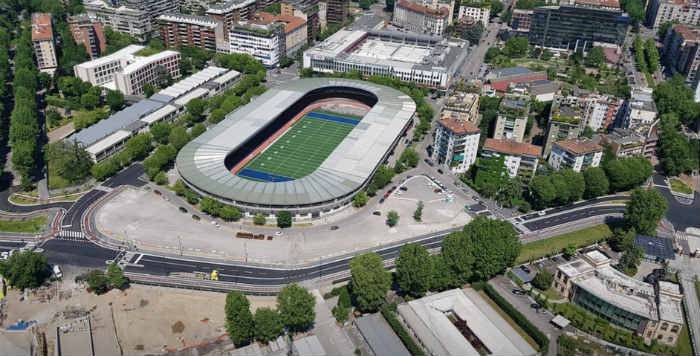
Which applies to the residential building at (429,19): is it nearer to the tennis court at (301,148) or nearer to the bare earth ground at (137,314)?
the tennis court at (301,148)

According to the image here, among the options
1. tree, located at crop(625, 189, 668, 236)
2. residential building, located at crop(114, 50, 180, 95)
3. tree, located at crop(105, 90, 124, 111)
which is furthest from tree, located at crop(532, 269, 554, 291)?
residential building, located at crop(114, 50, 180, 95)

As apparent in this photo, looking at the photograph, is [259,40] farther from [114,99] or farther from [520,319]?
[520,319]

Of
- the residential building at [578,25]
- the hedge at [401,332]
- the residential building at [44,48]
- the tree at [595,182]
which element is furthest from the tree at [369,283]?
the residential building at [578,25]

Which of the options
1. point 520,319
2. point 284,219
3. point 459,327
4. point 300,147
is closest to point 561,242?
point 520,319

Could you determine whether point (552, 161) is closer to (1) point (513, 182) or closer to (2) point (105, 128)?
(1) point (513, 182)

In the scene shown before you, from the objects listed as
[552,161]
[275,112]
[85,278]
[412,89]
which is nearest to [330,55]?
[412,89]

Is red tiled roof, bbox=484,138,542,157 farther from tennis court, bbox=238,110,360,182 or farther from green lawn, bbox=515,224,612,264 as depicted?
tennis court, bbox=238,110,360,182
